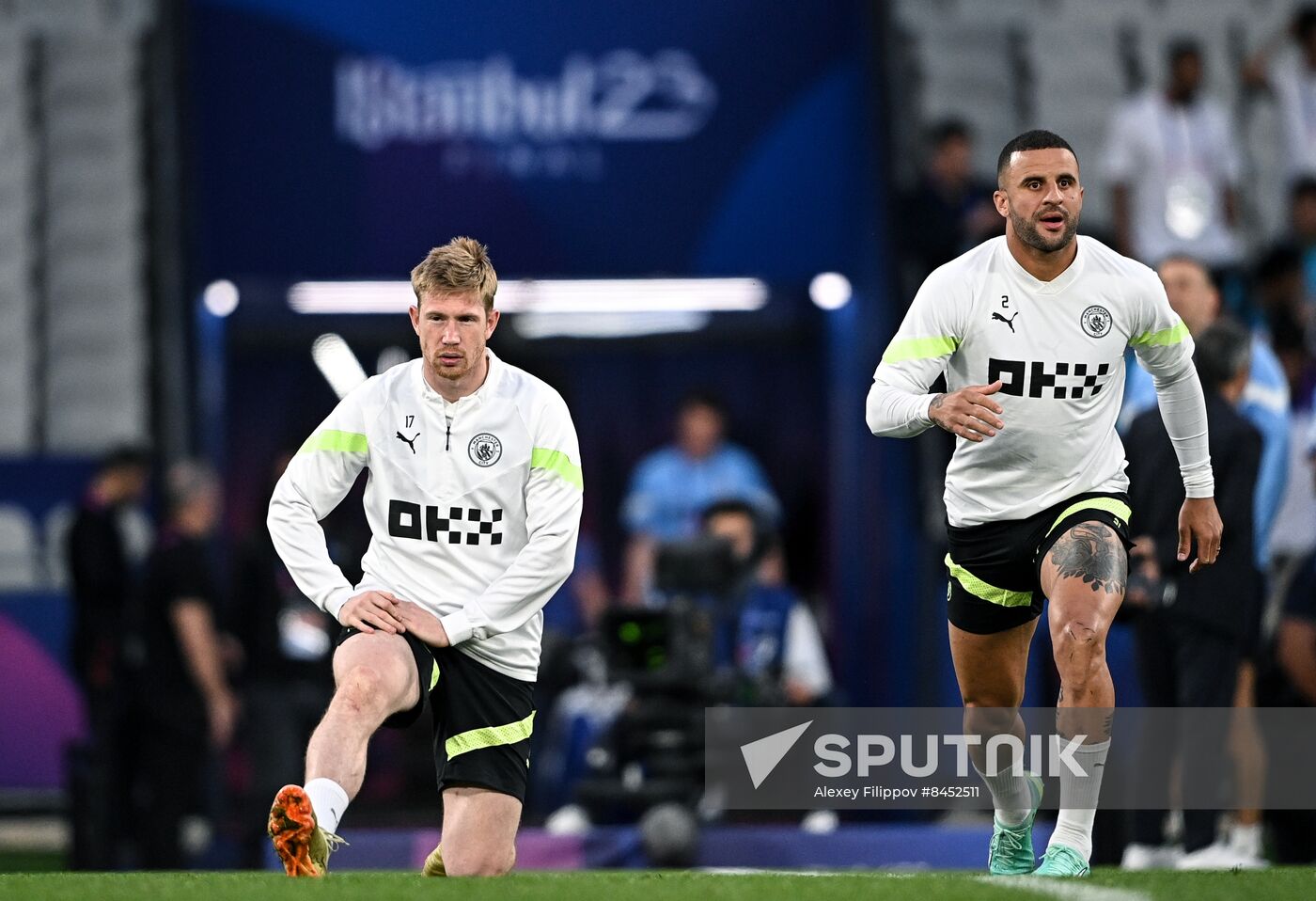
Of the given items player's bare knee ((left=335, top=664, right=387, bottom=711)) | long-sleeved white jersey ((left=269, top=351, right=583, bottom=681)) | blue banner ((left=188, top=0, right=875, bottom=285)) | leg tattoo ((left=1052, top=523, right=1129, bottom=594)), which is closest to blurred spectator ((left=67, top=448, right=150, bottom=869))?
blue banner ((left=188, top=0, right=875, bottom=285))

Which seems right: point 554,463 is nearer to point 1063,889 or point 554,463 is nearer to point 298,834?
point 298,834

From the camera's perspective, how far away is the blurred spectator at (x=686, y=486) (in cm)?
1238

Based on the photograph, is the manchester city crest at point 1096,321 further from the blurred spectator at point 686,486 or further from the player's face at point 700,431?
the player's face at point 700,431

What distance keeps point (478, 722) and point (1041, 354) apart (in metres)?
2.10

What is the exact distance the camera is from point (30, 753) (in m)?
12.5

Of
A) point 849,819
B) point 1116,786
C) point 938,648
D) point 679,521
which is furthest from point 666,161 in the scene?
point 1116,786

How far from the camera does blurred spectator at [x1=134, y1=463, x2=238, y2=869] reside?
11.2m

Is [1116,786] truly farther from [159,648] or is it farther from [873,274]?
[159,648]

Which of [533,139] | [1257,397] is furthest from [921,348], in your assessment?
[533,139]

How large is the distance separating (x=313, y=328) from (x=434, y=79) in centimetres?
161

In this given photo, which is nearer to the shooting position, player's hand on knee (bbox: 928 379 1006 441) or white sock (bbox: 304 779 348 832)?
white sock (bbox: 304 779 348 832)

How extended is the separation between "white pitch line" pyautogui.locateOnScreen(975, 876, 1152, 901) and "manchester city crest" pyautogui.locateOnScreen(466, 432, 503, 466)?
1948mm

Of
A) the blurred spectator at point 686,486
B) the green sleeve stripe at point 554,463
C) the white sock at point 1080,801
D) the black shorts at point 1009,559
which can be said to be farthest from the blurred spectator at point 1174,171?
the green sleeve stripe at point 554,463

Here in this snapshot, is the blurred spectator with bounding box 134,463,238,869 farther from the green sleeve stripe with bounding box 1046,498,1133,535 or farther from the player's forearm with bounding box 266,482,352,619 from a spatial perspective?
the green sleeve stripe with bounding box 1046,498,1133,535
